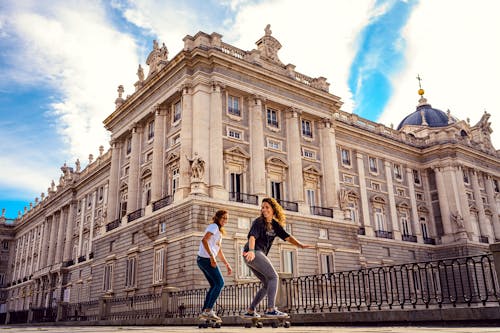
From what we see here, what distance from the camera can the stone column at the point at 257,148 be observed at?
29031 millimetres

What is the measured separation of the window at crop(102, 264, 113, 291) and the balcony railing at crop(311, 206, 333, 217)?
49.0ft

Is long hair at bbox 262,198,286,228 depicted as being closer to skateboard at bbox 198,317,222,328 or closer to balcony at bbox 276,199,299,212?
skateboard at bbox 198,317,222,328

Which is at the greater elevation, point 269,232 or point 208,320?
point 269,232

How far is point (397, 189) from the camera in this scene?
1737 inches

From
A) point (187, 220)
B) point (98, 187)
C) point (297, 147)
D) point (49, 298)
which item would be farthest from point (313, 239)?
point (49, 298)

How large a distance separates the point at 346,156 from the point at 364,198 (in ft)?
13.4

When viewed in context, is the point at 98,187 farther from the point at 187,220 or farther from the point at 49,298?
the point at 187,220

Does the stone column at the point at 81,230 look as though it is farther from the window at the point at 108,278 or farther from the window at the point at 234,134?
the window at the point at 234,134

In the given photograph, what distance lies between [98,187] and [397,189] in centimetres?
3050

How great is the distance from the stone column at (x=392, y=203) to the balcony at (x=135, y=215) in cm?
2327

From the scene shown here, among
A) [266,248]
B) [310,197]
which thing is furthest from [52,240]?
[266,248]

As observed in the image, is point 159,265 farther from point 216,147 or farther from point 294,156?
→ point 294,156

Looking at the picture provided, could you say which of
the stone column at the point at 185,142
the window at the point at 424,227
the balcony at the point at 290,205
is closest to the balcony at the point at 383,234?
the window at the point at 424,227

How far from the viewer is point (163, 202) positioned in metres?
28.6
